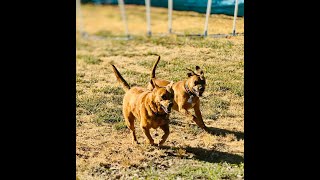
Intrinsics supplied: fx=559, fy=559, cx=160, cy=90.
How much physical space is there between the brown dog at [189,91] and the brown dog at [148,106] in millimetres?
84

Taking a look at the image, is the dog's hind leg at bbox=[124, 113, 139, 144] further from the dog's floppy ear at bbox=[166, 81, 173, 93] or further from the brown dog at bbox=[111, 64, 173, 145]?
the dog's floppy ear at bbox=[166, 81, 173, 93]

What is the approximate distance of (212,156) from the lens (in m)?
3.90

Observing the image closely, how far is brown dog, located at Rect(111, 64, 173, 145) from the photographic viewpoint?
12.3ft

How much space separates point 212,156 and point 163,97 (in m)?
0.56

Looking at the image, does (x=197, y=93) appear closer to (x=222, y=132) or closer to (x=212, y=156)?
(x=222, y=132)

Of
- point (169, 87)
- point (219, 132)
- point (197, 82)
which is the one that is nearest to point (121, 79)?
point (169, 87)

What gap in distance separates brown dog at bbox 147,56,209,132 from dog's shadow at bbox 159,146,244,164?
0.73 feet

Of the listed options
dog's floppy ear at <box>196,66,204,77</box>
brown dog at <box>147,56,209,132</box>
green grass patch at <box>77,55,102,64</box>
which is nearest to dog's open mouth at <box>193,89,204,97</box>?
brown dog at <box>147,56,209,132</box>

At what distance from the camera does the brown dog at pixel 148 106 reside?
3752 millimetres

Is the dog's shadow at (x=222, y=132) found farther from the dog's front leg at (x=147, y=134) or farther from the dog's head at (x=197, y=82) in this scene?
the dog's front leg at (x=147, y=134)

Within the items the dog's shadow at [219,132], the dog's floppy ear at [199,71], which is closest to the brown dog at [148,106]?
the dog's shadow at [219,132]
